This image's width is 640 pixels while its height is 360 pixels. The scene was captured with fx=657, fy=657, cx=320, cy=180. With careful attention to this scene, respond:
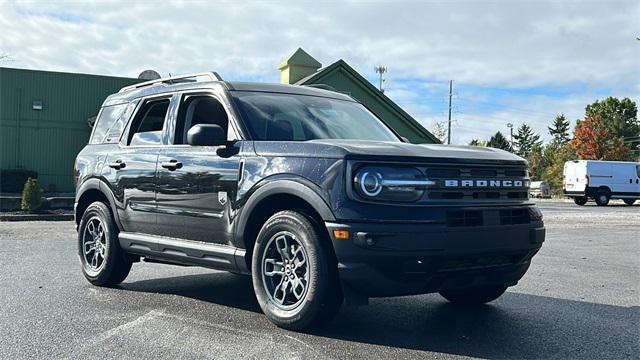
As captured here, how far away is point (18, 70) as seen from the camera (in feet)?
86.0

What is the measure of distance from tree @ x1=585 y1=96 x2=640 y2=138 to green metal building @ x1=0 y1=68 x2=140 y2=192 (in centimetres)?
5810

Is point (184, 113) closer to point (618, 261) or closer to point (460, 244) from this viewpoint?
point (460, 244)

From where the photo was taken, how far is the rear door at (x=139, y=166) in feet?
20.5

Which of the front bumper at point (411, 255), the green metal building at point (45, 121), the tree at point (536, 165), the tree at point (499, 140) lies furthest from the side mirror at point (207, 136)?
the tree at point (499, 140)

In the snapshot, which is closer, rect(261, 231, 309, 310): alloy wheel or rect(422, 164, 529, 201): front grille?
rect(422, 164, 529, 201): front grille

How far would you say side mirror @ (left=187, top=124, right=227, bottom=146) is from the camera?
5277 millimetres

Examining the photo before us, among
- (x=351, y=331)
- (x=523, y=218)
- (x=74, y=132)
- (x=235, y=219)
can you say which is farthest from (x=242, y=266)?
(x=74, y=132)

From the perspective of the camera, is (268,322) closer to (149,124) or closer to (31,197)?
(149,124)

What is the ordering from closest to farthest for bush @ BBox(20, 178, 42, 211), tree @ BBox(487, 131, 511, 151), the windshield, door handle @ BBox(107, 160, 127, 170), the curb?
the windshield < door handle @ BBox(107, 160, 127, 170) < the curb < bush @ BBox(20, 178, 42, 211) < tree @ BBox(487, 131, 511, 151)

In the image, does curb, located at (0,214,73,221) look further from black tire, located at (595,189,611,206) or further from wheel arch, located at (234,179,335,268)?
black tire, located at (595,189,611,206)

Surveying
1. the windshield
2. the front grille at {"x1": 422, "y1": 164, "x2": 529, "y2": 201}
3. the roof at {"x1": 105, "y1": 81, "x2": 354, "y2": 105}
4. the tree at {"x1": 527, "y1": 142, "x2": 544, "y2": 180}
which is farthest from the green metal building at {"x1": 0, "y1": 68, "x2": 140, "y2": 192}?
the tree at {"x1": 527, "y1": 142, "x2": 544, "y2": 180}

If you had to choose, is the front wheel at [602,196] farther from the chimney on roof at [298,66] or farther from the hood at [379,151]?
the hood at [379,151]

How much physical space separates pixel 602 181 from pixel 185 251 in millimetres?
31074

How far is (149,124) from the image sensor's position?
675cm
